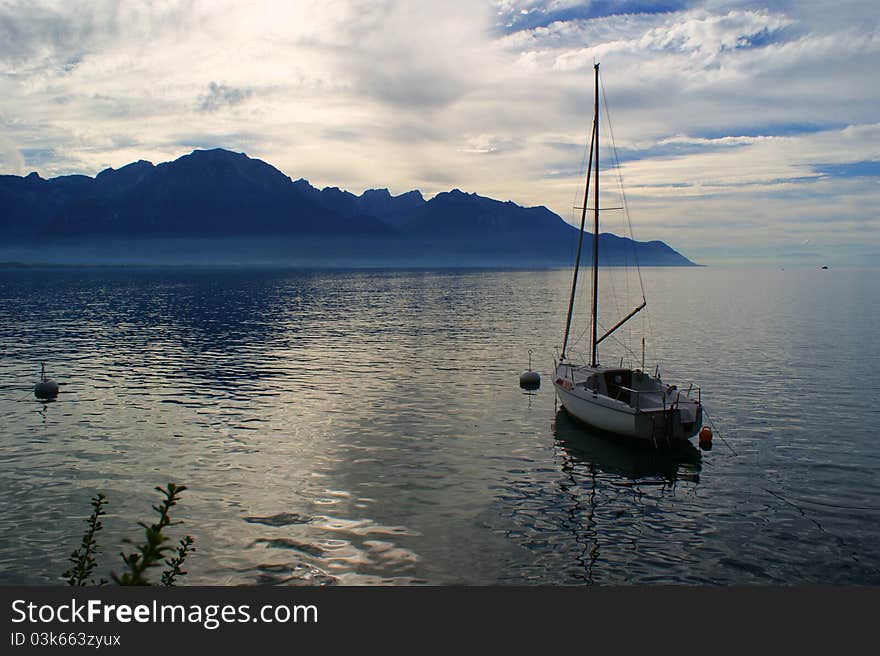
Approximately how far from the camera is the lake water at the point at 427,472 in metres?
19.0

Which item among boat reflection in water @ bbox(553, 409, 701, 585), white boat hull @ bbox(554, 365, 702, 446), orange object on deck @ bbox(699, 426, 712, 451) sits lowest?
boat reflection in water @ bbox(553, 409, 701, 585)

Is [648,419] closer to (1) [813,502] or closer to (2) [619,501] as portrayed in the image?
(2) [619,501]

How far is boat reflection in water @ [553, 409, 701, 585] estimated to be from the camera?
62.7ft

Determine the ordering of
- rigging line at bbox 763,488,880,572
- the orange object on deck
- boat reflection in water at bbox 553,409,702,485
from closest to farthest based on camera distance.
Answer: rigging line at bbox 763,488,880,572
boat reflection in water at bbox 553,409,702,485
the orange object on deck

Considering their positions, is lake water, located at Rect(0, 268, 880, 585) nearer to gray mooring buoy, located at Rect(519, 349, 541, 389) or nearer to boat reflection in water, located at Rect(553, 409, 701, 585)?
boat reflection in water, located at Rect(553, 409, 701, 585)

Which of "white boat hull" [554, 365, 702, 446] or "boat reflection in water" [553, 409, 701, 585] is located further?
"white boat hull" [554, 365, 702, 446]

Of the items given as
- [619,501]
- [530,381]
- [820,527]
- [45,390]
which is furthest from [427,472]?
[45,390]

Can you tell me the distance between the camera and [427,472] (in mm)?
26672

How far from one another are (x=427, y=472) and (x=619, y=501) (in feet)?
26.1

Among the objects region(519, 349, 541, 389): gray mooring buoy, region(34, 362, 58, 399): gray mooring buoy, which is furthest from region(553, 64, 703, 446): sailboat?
region(34, 362, 58, 399): gray mooring buoy

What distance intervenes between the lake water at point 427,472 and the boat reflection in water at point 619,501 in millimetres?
115

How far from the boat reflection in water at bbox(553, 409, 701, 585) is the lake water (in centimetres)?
11

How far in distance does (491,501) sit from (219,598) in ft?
52.3

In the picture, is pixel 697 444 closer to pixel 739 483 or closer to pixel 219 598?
pixel 739 483
